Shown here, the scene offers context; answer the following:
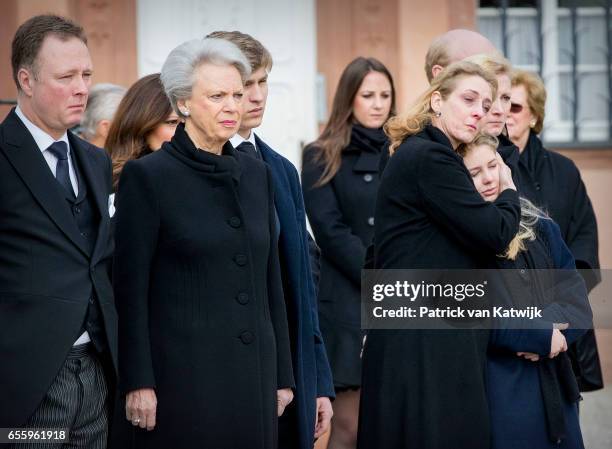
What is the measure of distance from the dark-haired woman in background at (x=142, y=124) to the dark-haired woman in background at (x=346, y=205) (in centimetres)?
145

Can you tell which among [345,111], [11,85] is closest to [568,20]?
[345,111]

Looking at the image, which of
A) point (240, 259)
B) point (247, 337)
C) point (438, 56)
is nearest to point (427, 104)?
point (438, 56)

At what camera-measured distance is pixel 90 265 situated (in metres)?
3.95

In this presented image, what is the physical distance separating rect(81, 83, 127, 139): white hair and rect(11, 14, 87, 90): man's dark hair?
6.98 ft

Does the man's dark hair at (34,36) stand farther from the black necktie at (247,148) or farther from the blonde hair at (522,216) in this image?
the blonde hair at (522,216)

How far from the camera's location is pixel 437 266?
4.46 m

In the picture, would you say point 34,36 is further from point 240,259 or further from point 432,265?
point 432,265

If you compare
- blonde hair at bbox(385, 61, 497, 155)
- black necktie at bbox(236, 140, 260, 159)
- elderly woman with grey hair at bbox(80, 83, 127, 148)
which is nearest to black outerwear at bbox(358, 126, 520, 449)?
blonde hair at bbox(385, 61, 497, 155)

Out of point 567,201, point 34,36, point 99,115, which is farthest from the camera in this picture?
point 99,115

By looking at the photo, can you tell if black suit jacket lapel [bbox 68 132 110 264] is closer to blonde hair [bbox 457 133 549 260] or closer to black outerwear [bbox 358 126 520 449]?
black outerwear [bbox 358 126 520 449]

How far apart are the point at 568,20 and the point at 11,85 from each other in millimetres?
3727

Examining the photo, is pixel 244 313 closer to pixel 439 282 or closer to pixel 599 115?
pixel 439 282

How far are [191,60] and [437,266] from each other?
3.56 feet

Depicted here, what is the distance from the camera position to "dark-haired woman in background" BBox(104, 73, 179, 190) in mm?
5098
